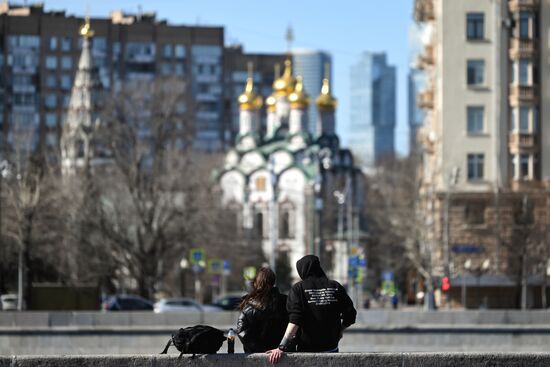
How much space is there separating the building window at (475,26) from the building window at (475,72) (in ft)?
3.52

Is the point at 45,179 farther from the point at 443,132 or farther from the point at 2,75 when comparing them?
the point at 2,75

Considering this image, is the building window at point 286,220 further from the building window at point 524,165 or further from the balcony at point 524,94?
the balcony at point 524,94

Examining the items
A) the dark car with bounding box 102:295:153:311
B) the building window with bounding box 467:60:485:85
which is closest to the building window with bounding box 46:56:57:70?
the building window with bounding box 467:60:485:85

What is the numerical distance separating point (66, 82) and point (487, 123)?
10225 centimetres

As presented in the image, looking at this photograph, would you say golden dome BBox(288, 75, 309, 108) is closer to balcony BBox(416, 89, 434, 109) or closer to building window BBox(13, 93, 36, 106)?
building window BBox(13, 93, 36, 106)

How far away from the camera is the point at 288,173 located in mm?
138375

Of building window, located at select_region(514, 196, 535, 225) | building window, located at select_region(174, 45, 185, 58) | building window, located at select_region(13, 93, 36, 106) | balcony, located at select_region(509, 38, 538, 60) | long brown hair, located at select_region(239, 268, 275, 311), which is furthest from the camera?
building window, located at select_region(174, 45, 185, 58)

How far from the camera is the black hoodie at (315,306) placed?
14695 millimetres

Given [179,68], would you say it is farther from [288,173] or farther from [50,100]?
[288,173]

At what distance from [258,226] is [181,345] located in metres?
115

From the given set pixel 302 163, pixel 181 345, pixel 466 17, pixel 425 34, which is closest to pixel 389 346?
pixel 181 345

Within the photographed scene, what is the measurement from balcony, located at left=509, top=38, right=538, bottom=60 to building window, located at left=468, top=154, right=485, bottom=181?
14.8 ft

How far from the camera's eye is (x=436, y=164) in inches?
2628

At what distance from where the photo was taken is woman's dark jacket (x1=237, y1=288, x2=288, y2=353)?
15070mm
